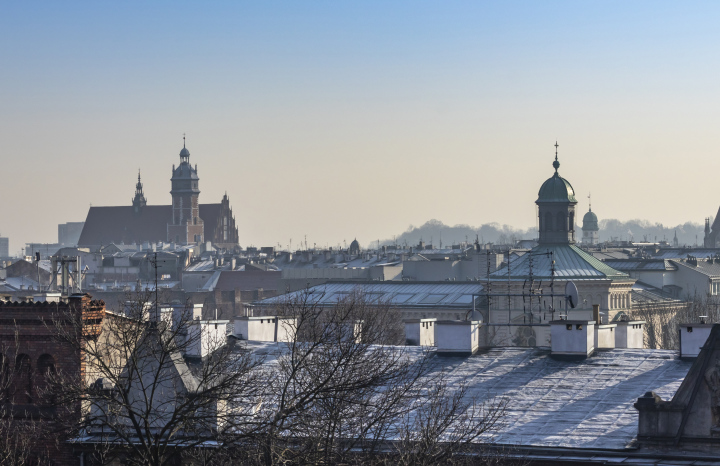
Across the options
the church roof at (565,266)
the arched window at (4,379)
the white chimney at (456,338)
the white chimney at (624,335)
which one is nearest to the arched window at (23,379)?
the arched window at (4,379)

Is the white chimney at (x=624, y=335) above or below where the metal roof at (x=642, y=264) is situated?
below

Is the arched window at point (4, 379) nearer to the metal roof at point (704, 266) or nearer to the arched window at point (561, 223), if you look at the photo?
the arched window at point (561, 223)

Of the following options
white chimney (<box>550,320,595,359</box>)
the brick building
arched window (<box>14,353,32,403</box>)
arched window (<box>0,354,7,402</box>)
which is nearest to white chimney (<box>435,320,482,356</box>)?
white chimney (<box>550,320,595,359</box>)

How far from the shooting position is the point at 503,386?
3409 cm

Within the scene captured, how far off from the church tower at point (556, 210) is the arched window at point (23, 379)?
75.5m

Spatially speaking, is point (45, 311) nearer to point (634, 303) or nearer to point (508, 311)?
point (508, 311)

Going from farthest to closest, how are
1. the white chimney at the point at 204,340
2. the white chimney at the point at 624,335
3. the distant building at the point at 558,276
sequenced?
1. the distant building at the point at 558,276
2. the white chimney at the point at 624,335
3. the white chimney at the point at 204,340

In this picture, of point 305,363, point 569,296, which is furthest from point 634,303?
point 305,363

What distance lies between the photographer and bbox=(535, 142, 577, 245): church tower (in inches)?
4210

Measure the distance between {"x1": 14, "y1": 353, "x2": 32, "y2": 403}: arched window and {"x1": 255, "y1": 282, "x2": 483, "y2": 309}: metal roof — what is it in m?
74.2

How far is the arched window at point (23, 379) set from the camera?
113 ft

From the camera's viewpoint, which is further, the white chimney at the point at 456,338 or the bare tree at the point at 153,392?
the white chimney at the point at 456,338

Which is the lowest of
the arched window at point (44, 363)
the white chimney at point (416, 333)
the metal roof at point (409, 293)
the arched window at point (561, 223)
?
the arched window at point (44, 363)

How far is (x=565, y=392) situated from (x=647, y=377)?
7.24 ft
